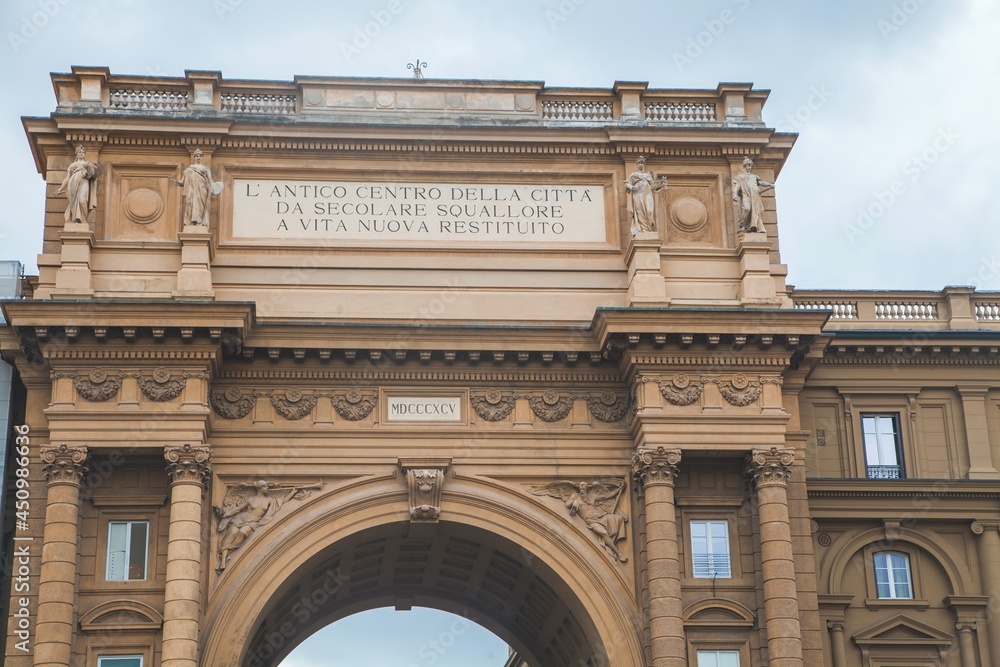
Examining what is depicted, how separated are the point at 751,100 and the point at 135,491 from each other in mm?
15629

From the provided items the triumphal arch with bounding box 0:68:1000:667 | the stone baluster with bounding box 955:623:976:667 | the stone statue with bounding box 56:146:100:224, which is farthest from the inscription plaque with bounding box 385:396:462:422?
the stone baluster with bounding box 955:623:976:667

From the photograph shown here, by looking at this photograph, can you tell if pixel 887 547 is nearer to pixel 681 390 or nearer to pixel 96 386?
pixel 681 390

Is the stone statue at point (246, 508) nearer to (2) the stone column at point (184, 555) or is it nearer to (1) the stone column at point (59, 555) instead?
(2) the stone column at point (184, 555)

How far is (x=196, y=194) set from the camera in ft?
110

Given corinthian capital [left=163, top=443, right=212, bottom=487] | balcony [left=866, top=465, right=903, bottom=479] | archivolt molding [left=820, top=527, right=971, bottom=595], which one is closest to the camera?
corinthian capital [left=163, top=443, right=212, bottom=487]

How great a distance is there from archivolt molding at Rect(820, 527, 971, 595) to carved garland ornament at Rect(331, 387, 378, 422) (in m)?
10.3

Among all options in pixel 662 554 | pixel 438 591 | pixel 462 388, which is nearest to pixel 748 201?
pixel 462 388

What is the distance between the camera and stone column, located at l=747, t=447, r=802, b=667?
31.1m

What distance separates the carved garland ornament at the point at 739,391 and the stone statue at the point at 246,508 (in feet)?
27.5

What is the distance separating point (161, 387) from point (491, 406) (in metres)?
6.60

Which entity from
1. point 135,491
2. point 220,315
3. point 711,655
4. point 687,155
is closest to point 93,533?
point 135,491

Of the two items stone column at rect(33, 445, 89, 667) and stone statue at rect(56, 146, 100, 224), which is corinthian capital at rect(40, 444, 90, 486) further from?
stone statue at rect(56, 146, 100, 224)

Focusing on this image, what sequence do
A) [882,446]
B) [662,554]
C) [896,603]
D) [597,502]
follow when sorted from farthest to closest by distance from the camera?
[882,446]
[896,603]
[597,502]
[662,554]

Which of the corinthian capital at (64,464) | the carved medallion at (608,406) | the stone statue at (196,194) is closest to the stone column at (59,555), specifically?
the corinthian capital at (64,464)
